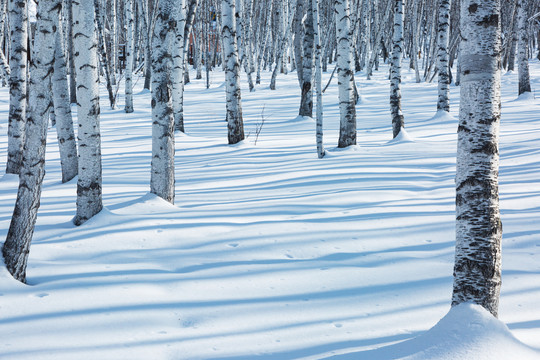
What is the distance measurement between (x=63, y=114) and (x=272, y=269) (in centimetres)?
437

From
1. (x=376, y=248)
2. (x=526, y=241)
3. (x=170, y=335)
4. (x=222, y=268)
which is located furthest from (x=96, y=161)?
(x=526, y=241)

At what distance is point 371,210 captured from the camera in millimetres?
4922

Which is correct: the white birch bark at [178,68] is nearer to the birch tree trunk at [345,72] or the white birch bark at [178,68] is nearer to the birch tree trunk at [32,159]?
the birch tree trunk at [345,72]

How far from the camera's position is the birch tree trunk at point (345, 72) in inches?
317

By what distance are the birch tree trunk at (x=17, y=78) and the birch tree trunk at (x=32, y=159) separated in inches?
108

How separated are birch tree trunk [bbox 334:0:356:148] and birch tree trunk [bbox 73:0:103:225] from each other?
4807mm

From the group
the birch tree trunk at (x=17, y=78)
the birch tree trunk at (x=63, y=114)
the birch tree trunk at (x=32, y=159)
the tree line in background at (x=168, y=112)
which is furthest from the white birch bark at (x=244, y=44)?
the birch tree trunk at (x=32, y=159)

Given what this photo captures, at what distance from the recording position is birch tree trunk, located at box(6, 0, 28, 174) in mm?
5496

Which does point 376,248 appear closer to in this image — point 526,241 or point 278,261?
point 278,261

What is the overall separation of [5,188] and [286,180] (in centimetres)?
400

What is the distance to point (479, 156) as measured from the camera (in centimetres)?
228

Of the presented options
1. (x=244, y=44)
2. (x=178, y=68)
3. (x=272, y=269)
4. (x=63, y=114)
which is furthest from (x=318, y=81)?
(x=244, y=44)

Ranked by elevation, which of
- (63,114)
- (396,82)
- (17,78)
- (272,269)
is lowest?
(272,269)

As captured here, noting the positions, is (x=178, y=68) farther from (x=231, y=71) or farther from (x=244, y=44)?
(x=244, y=44)
